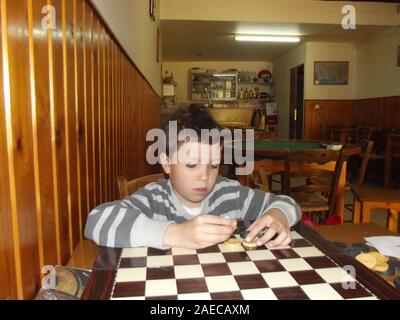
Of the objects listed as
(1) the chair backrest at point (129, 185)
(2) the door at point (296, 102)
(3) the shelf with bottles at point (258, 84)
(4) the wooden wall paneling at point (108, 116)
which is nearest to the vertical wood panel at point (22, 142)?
(1) the chair backrest at point (129, 185)

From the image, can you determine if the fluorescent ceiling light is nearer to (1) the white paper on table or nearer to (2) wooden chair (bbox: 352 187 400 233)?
(2) wooden chair (bbox: 352 187 400 233)

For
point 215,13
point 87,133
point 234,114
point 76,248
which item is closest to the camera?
point 76,248

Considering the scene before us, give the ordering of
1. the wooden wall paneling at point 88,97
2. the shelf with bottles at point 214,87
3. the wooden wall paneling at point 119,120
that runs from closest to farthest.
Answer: the wooden wall paneling at point 88,97 → the wooden wall paneling at point 119,120 → the shelf with bottles at point 214,87

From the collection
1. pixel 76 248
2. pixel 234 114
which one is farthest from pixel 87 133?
pixel 234 114

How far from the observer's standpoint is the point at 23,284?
75 cm

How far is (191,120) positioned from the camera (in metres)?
1.36

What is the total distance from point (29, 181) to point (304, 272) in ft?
2.13

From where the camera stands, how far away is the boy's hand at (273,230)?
0.96m

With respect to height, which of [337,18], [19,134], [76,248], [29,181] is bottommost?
[76,248]

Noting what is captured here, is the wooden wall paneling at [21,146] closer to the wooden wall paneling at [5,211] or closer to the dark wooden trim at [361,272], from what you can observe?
the wooden wall paneling at [5,211]

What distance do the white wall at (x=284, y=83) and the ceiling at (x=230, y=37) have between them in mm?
223
